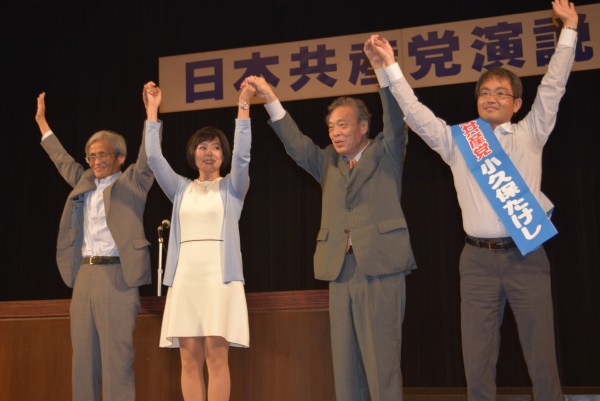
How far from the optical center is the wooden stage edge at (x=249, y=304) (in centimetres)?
290

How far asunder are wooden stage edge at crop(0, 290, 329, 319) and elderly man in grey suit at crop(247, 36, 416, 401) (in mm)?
447

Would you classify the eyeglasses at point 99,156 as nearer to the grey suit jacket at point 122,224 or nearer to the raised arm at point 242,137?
the grey suit jacket at point 122,224

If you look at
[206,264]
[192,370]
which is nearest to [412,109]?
[206,264]

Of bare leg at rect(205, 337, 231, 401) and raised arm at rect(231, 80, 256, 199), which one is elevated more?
raised arm at rect(231, 80, 256, 199)

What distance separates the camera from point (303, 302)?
291 cm

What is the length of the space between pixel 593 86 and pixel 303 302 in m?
3.10

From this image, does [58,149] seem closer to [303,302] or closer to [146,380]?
[146,380]

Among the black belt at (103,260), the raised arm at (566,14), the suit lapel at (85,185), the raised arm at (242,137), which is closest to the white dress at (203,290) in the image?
the raised arm at (242,137)

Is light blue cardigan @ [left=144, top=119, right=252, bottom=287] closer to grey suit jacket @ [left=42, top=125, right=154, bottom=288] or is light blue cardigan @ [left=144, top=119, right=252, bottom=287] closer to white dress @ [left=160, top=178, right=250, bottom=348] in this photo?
white dress @ [left=160, top=178, right=250, bottom=348]

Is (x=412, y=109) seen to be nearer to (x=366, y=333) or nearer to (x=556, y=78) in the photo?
(x=556, y=78)

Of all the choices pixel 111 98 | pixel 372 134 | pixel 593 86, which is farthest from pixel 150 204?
pixel 593 86

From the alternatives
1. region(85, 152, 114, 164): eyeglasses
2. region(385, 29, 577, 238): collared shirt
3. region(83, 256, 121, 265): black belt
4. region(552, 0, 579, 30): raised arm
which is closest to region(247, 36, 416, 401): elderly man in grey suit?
region(385, 29, 577, 238): collared shirt

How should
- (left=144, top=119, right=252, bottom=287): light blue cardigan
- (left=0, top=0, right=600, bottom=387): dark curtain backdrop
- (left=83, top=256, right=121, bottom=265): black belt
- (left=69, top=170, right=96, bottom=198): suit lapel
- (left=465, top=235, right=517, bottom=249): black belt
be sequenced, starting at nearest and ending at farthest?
(left=465, top=235, right=517, bottom=249): black belt → (left=144, top=119, right=252, bottom=287): light blue cardigan → (left=83, top=256, right=121, bottom=265): black belt → (left=69, top=170, right=96, bottom=198): suit lapel → (left=0, top=0, right=600, bottom=387): dark curtain backdrop

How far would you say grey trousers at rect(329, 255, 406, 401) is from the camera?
2.28 metres
